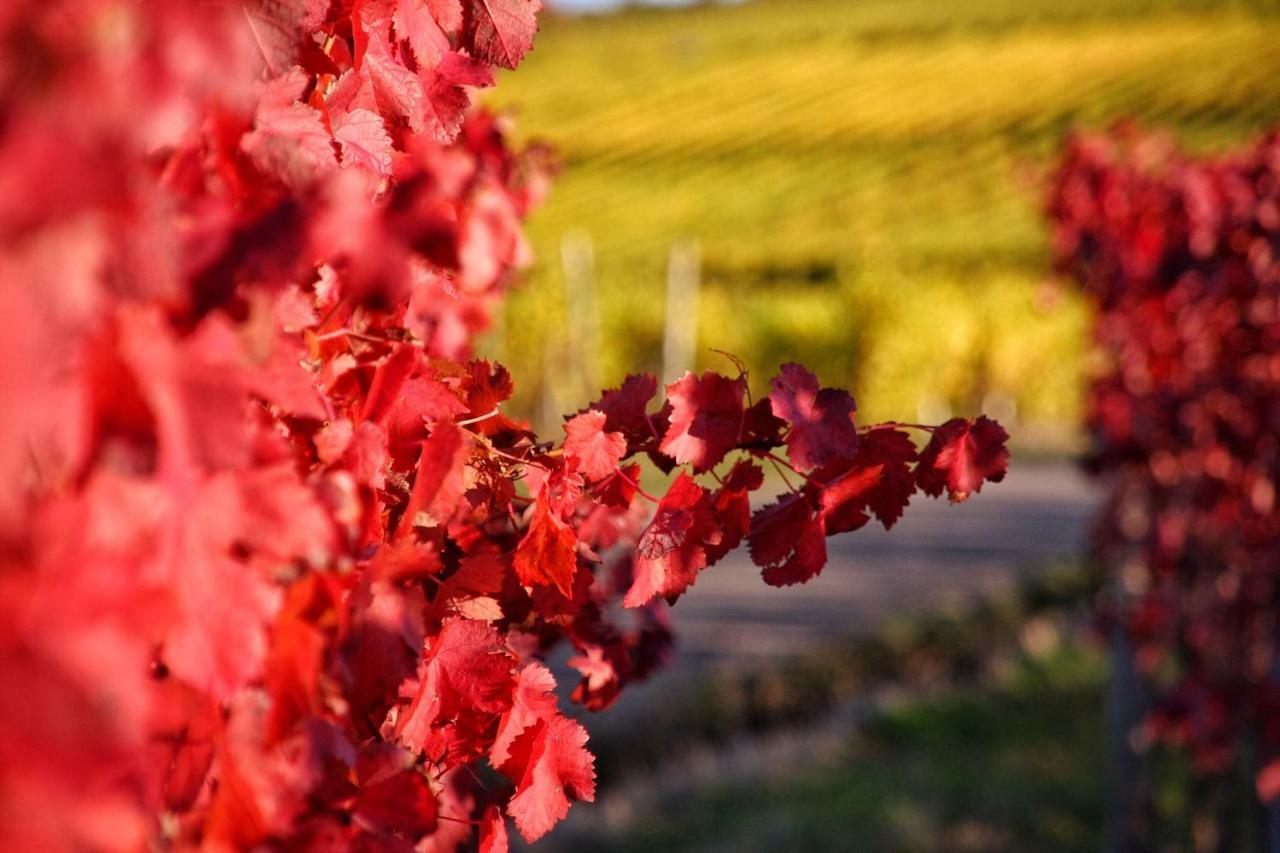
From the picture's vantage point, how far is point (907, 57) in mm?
38500

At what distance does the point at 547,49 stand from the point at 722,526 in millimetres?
42234

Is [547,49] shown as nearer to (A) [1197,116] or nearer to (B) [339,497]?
(A) [1197,116]

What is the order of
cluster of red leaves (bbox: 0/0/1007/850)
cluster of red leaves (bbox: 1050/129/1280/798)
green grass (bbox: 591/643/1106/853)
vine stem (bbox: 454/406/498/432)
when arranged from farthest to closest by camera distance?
green grass (bbox: 591/643/1106/853) → cluster of red leaves (bbox: 1050/129/1280/798) → vine stem (bbox: 454/406/498/432) → cluster of red leaves (bbox: 0/0/1007/850)

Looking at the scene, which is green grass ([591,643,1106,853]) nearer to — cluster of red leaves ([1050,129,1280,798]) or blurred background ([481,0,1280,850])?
blurred background ([481,0,1280,850])

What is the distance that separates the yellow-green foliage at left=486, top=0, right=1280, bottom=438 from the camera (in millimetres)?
18016

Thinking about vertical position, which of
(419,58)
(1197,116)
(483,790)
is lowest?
(483,790)

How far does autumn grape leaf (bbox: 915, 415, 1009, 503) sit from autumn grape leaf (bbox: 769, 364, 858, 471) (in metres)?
0.09

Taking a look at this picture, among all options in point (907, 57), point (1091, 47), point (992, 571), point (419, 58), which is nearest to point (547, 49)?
point (907, 57)

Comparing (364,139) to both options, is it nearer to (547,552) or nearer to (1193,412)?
(547,552)

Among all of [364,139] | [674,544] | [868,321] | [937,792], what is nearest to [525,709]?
[674,544]

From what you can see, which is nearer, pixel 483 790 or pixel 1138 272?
pixel 483 790

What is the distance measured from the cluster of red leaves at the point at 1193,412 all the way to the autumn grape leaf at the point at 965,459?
236 centimetres

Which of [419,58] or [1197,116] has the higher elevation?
[1197,116]

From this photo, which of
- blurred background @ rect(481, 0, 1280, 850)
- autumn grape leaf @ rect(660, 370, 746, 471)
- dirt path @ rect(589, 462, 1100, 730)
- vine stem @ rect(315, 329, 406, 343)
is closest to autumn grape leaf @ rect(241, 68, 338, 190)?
vine stem @ rect(315, 329, 406, 343)
